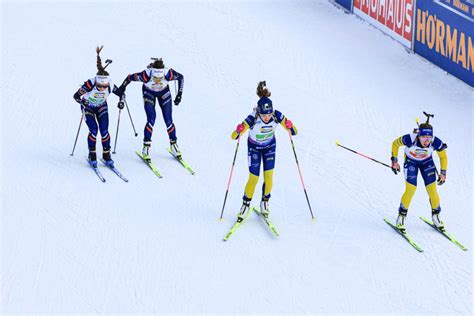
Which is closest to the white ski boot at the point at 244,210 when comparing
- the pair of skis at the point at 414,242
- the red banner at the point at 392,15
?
the pair of skis at the point at 414,242

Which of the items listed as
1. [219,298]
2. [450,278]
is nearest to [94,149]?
[219,298]

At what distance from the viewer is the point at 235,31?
22.0 m

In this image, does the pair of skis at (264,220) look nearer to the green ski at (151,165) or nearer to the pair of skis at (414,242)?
the pair of skis at (414,242)

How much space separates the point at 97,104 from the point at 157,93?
2.91ft

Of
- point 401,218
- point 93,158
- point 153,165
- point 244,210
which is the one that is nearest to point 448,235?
point 401,218

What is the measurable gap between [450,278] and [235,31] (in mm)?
9037

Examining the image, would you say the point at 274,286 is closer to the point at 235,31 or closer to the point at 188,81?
the point at 188,81

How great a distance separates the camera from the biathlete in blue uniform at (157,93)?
16.4 m

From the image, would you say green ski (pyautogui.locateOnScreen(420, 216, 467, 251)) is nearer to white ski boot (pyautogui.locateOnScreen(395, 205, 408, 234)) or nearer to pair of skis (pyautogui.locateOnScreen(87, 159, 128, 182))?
white ski boot (pyautogui.locateOnScreen(395, 205, 408, 234))

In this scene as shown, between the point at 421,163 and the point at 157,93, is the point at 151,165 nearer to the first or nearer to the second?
the point at 157,93

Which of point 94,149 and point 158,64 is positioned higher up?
point 158,64

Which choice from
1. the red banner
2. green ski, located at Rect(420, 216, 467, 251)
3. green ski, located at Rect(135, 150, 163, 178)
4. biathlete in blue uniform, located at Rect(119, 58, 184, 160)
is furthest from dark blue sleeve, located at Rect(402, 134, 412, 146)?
the red banner

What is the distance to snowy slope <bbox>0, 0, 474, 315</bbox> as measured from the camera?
13930 millimetres

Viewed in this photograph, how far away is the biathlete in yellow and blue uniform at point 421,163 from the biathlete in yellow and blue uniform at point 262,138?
1432 mm
